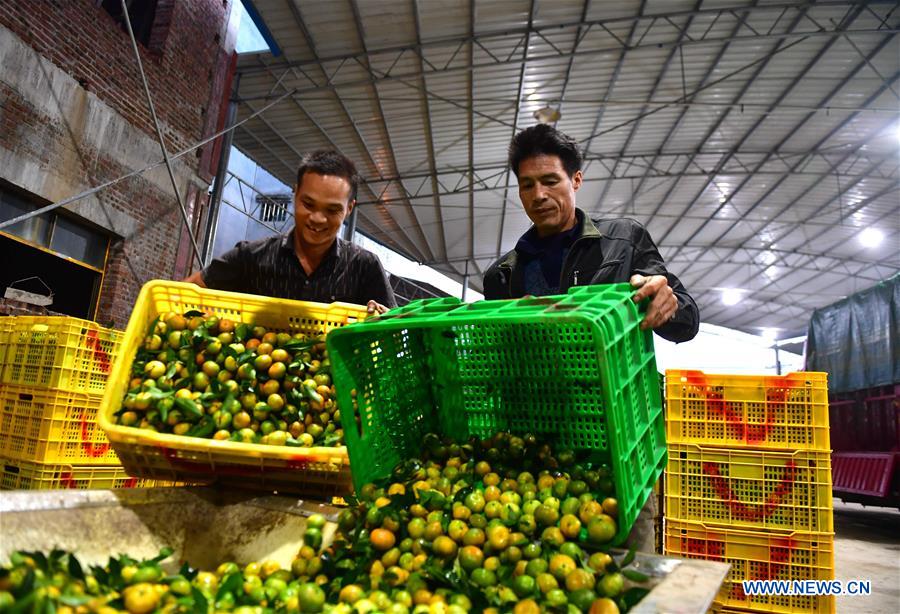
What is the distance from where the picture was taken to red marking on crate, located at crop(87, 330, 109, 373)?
424cm

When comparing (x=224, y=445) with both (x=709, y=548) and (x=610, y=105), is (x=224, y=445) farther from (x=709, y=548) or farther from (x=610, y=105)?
(x=610, y=105)

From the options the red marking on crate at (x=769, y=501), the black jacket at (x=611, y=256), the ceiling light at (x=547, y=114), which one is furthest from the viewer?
the ceiling light at (x=547, y=114)

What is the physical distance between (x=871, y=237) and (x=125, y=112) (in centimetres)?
2269

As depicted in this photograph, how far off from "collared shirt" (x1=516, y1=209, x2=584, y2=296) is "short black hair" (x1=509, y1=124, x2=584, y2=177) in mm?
297

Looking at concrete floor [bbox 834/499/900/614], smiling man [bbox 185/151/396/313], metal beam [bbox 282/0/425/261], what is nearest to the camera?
smiling man [bbox 185/151/396/313]

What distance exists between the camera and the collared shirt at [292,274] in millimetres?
3311

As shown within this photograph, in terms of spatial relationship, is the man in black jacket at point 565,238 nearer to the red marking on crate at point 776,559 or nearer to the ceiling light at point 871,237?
the red marking on crate at point 776,559

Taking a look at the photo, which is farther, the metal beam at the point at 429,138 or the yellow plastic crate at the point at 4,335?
the metal beam at the point at 429,138

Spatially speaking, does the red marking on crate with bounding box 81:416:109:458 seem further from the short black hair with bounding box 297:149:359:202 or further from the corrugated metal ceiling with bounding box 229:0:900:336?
the corrugated metal ceiling with bounding box 229:0:900:336

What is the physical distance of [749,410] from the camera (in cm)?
371

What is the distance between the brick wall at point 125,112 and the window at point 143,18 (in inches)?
3.1

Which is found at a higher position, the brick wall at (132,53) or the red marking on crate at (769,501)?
the brick wall at (132,53)

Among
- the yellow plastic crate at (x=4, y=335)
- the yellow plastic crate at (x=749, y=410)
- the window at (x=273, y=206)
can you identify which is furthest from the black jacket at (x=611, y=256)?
the window at (x=273, y=206)

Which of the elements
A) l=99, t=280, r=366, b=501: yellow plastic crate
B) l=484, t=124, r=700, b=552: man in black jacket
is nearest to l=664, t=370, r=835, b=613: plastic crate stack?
l=484, t=124, r=700, b=552: man in black jacket
